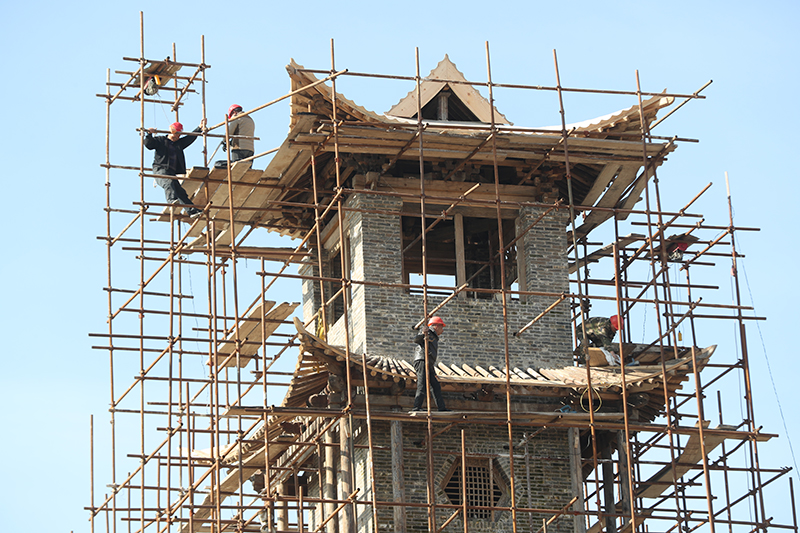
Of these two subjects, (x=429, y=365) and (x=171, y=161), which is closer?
(x=429, y=365)

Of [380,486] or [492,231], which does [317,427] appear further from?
[492,231]

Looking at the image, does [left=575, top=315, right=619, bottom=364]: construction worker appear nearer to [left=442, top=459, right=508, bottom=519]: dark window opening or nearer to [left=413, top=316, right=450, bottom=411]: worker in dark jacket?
[left=442, top=459, right=508, bottom=519]: dark window opening

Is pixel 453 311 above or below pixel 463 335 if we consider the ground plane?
above

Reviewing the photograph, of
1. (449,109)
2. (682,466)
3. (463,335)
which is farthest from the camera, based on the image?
(449,109)

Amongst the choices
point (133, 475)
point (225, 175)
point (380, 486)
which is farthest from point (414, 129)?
point (133, 475)

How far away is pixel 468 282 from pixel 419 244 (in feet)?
3.93

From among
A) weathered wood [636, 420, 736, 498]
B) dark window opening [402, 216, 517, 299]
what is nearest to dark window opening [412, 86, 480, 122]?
dark window opening [402, 216, 517, 299]

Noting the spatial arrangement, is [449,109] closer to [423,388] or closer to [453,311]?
[453,311]

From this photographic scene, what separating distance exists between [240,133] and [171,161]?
140cm

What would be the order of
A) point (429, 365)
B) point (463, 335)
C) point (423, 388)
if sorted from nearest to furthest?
point (429, 365) → point (423, 388) → point (463, 335)

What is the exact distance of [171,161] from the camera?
34.4 metres

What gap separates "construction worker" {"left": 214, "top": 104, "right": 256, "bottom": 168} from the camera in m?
33.8

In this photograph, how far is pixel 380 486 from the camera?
31.1 metres

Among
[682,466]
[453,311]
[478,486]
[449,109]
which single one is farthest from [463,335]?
[449,109]
